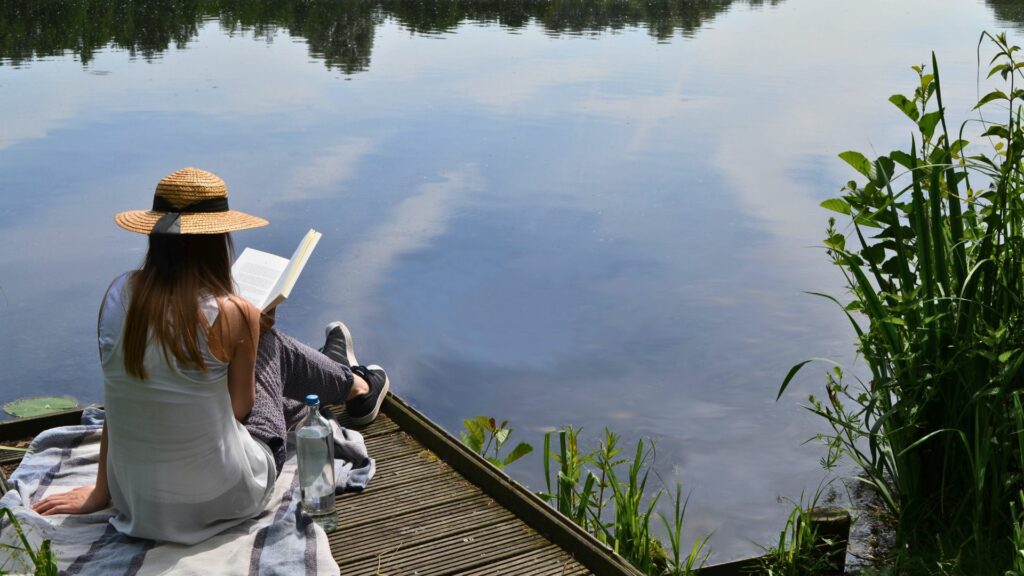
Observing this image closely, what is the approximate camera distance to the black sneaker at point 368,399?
3482 mm

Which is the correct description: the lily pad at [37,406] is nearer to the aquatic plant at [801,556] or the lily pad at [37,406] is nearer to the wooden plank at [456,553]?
the wooden plank at [456,553]

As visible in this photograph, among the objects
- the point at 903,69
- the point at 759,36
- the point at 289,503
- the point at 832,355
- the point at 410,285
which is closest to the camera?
the point at 289,503

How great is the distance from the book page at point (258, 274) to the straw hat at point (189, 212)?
32 cm

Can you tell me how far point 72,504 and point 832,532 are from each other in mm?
2118

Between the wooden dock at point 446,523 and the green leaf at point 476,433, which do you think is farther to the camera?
the green leaf at point 476,433

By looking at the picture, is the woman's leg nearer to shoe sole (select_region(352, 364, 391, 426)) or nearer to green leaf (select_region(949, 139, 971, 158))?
shoe sole (select_region(352, 364, 391, 426))

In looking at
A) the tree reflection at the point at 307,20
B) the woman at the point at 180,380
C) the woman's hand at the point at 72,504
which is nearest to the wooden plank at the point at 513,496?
the woman at the point at 180,380

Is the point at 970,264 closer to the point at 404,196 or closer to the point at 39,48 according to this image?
the point at 404,196

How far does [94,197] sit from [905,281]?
5.74 meters

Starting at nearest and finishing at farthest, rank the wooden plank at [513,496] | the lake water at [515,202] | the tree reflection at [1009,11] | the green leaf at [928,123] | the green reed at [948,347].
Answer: the wooden plank at [513,496], the green reed at [948,347], the green leaf at [928,123], the lake water at [515,202], the tree reflection at [1009,11]

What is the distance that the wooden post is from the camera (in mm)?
3285

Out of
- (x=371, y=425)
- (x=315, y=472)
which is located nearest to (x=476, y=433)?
(x=371, y=425)

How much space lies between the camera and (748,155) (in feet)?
28.6

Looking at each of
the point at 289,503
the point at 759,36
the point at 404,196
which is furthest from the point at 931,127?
the point at 759,36
